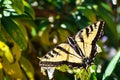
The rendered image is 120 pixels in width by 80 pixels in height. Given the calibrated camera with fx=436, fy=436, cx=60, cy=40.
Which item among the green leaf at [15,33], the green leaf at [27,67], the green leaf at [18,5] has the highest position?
the green leaf at [18,5]

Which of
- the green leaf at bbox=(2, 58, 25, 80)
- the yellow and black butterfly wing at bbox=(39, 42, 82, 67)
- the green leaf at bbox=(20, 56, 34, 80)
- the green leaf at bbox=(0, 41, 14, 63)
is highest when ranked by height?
the yellow and black butterfly wing at bbox=(39, 42, 82, 67)

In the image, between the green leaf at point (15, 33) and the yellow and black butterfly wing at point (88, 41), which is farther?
the green leaf at point (15, 33)

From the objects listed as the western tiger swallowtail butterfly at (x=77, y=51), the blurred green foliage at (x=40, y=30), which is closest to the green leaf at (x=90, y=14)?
the blurred green foliage at (x=40, y=30)

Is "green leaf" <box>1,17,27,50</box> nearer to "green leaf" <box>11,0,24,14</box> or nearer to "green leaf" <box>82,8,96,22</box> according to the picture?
"green leaf" <box>11,0,24,14</box>

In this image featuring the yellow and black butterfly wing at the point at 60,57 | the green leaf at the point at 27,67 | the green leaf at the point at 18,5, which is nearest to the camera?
the yellow and black butterfly wing at the point at 60,57

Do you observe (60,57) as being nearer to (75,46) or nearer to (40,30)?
(75,46)

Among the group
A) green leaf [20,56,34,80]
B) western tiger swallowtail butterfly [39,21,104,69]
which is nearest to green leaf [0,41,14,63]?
green leaf [20,56,34,80]

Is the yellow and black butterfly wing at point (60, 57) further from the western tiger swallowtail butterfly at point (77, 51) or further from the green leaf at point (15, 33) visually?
the green leaf at point (15, 33)

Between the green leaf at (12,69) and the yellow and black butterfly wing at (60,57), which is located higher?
the yellow and black butterfly wing at (60,57)
